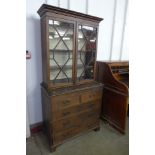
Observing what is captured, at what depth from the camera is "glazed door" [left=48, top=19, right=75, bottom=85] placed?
5.26 feet

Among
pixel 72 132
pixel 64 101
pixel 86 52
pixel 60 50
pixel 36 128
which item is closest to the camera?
pixel 64 101

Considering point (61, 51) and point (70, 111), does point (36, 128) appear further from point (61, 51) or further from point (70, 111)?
point (61, 51)

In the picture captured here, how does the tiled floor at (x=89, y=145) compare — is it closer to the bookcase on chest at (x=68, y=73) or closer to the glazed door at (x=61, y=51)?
the bookcase on chest at (x=68, y=73)

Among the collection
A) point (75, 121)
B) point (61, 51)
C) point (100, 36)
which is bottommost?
point (75, 121)

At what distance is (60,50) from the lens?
5.75ft

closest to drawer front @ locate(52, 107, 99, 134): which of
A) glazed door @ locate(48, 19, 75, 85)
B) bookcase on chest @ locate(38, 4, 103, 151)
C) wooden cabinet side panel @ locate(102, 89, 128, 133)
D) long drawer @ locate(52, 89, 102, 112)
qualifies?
bookcase on chest @ locate(38, 4, 103, 151)

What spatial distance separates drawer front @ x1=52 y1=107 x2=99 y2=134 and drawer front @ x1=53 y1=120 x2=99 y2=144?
48mm

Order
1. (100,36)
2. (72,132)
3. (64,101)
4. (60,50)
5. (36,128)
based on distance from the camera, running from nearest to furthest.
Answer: (64,101)
(60,50)
(72,132)
(36,128)
(100,36)

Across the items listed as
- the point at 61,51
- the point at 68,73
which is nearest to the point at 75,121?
the point at 68,73

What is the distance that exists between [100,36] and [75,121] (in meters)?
1.67

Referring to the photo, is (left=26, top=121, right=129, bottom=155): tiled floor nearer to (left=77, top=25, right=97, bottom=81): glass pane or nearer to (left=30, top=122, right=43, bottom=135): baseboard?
(left=30, top=122, right=43, bottom=135): baseboard

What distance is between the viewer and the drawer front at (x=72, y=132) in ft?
5.67
